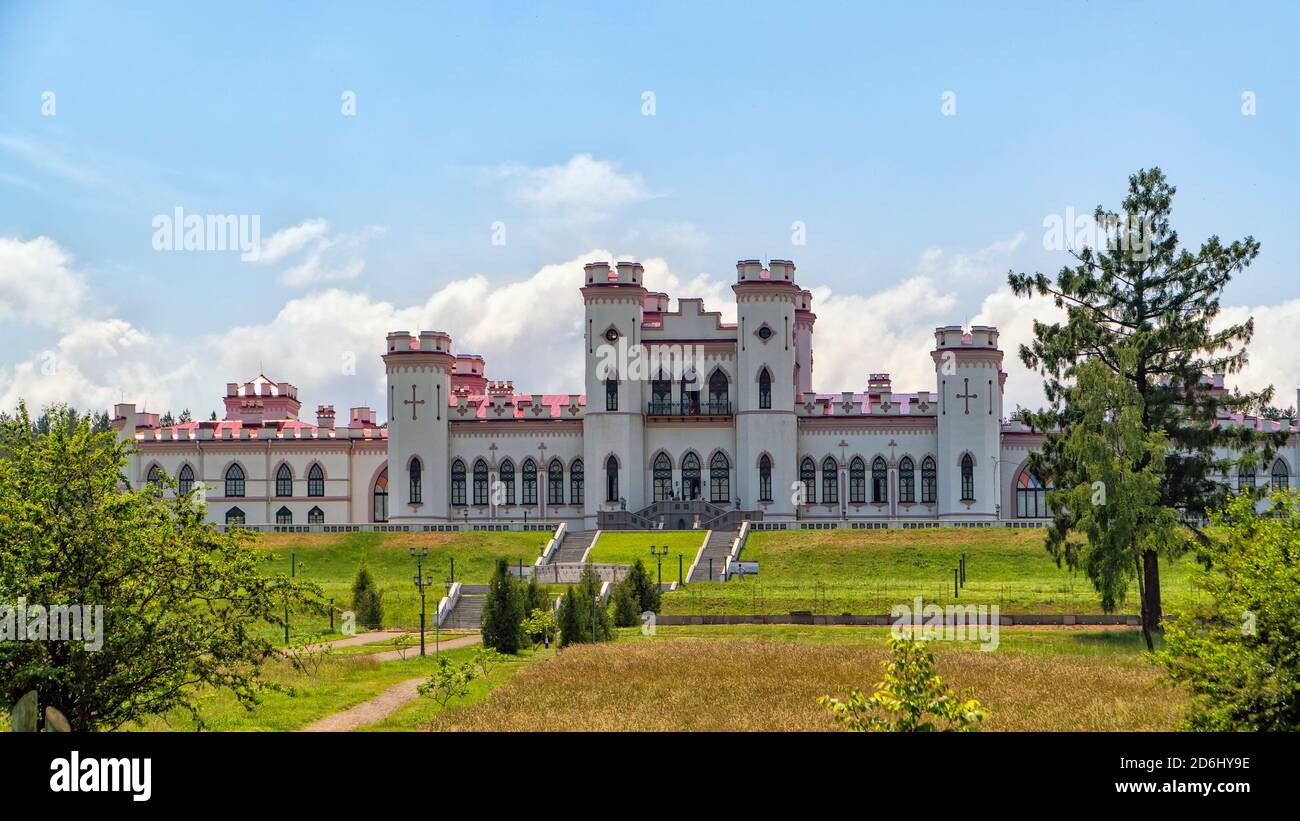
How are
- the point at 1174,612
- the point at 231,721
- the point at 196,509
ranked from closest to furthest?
the point at 1174,612, the point at 196,509, the point at 231,721

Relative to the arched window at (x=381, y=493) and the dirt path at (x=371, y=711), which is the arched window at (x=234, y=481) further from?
the dirt path at (x=371, y=711)

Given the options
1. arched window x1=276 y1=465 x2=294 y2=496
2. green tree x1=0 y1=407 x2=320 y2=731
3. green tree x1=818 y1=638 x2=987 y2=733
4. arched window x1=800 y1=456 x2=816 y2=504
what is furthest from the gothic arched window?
green tree x1=818 y1=638 x2=987 y2=733

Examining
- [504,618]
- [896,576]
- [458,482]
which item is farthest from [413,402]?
[504,618]

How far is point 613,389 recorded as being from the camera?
216 ft

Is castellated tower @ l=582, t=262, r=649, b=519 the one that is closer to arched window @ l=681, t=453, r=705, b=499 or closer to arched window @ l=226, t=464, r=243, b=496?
arched window @ l=681, t=453, r=705, b=499

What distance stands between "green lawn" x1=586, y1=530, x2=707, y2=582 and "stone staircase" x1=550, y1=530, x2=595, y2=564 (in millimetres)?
560

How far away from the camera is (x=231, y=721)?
23.7 metres

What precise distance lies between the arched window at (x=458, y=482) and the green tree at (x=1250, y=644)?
52.4m

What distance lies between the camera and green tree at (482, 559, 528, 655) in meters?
34.6

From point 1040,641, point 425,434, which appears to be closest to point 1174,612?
point 1040,641

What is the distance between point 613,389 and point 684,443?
14.1 ft
